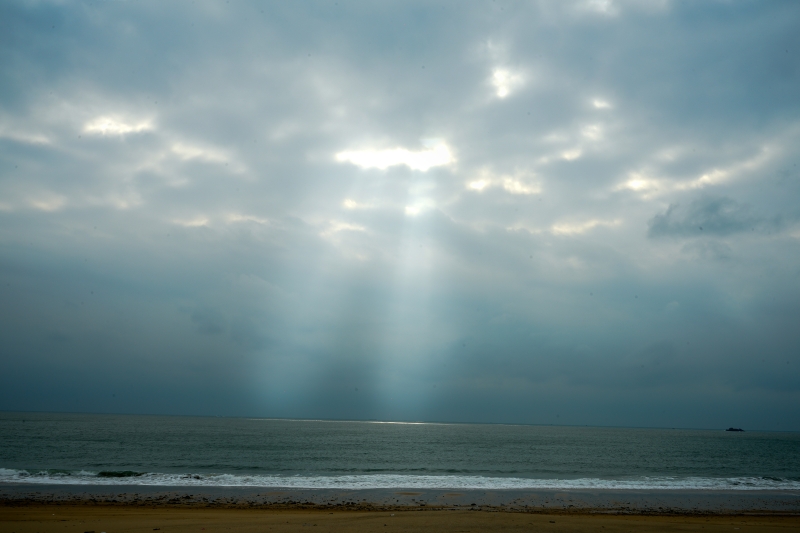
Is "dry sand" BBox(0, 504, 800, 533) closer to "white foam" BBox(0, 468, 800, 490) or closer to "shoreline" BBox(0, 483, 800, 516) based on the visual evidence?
"shoreline" BBox(0, 483, 800, 516)

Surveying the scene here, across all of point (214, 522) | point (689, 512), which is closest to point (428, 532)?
point (214, 522)

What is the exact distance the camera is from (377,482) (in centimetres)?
2806

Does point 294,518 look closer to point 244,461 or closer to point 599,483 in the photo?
point 599,483

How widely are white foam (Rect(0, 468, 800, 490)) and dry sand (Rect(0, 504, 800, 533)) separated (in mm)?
9157

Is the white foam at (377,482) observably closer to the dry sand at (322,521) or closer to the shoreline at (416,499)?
the shoreline at (416,499)

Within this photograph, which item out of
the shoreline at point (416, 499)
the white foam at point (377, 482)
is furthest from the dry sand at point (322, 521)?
the white foam at point (377, 482)

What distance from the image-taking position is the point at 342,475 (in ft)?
103

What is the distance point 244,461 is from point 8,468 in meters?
16.3

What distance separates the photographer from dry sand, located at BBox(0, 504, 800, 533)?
13.6m

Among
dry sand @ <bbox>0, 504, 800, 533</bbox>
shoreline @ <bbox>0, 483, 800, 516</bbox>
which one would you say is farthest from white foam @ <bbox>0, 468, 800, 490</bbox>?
dry sand @ <bbox>0, 504, 800, 533</bbox>

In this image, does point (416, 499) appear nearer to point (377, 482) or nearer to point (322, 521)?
point (377, 482)

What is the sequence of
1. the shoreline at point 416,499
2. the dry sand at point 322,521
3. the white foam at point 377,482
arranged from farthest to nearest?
the white foam at point 377,482
the shoreline at point 416,499
the dry sand at point 322,521

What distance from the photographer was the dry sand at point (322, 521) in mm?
13641

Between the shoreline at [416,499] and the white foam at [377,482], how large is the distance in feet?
5.45
